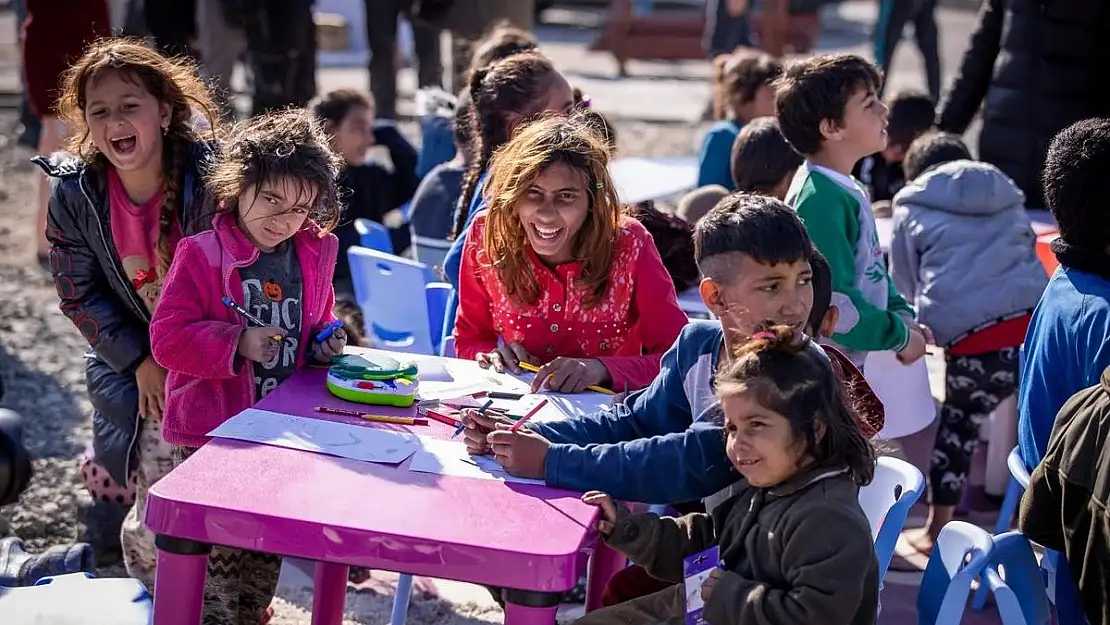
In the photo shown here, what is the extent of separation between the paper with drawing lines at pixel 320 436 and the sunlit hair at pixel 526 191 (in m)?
0.68

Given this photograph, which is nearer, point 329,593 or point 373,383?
point 373,383

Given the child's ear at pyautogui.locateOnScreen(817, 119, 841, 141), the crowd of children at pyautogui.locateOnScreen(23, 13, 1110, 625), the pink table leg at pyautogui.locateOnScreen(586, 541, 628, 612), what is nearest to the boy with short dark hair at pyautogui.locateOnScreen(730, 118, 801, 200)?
the crowd of children at pyautogui.locateOnScreen(23, 13, 1110, 625)

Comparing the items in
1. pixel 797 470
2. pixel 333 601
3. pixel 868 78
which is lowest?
pixel 333 601

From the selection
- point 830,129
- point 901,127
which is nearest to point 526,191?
point 830,129

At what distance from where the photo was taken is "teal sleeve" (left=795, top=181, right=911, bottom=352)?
3.39 metres

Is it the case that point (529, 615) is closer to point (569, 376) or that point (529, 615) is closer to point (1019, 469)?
point (569, 376)

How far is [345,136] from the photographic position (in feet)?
17.5

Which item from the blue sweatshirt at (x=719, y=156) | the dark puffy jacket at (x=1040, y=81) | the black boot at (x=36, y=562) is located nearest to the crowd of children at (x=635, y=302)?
the black boot at (x=36, y=562)

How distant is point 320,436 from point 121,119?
1.12 metres

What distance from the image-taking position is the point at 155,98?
331 cm

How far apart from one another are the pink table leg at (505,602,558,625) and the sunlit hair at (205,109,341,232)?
120 centimetres

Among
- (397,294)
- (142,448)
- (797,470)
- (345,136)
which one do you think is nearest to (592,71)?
(345,136)

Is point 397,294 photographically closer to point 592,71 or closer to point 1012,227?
point 1012,227

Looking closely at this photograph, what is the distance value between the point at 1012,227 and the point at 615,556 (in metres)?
1.71
